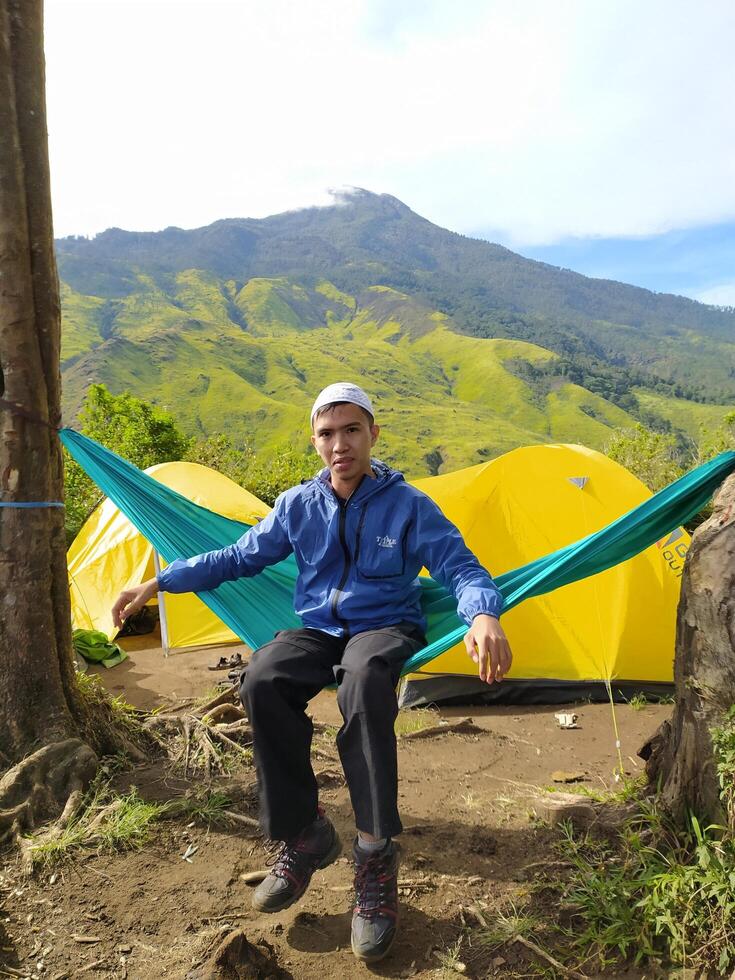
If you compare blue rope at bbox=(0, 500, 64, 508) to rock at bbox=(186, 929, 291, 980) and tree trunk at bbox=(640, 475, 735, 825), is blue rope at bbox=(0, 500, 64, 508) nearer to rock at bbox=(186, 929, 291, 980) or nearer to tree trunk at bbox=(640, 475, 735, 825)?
rock at bbox=(186, 929, 291, 980)

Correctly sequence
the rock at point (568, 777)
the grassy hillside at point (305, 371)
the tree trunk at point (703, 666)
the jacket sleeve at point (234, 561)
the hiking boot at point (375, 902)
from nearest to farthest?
the hiking boot at point (375, 902) < the tree trunk at point (703, 666) < the jacket sleeve at point (234, 561) < the rock at point (568, 777) < the grassy hillside at point (305, 371)

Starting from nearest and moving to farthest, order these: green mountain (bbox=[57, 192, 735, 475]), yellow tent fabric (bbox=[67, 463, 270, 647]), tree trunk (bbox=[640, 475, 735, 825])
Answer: tree trunk (bbox=[640, 475, 735, 825])
yellow tent fabric (bbox=[67, 463, 270, 647])
green mountain (bbox=[57, 192, 735, 475])

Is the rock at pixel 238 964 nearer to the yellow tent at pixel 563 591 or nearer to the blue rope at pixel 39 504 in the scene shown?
the blue rope at pixel 39 504

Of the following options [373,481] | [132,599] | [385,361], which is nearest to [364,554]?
[373,481]

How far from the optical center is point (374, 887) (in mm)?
1936

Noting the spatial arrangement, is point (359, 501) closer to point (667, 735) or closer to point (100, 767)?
point (667, 735)

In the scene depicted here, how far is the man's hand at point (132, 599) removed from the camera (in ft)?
7.82

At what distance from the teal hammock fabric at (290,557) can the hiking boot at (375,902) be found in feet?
1.74

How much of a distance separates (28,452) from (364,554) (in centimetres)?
141

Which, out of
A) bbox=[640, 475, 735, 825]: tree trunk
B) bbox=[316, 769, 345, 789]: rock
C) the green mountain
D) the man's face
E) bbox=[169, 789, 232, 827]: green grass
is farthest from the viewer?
the green mountain

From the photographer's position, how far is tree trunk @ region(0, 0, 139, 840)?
2643 millimetres

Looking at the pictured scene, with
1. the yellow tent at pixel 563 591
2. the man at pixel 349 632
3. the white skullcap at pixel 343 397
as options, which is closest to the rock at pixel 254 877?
the man at pixel 349 632

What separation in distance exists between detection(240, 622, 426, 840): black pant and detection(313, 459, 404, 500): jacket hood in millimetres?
442

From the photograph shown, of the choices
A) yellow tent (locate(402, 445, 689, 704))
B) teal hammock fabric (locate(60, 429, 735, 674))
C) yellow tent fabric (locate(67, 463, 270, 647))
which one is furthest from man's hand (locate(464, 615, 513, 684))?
yellow tent fabric (locate(67, 463, 270, 647))
